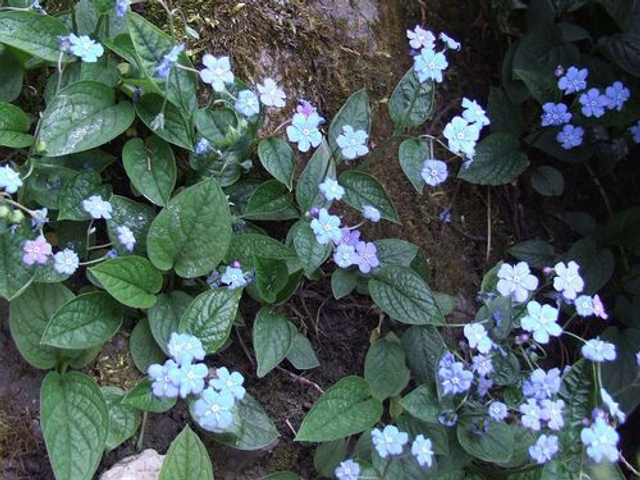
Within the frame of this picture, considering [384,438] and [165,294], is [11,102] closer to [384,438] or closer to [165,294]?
[165,294]

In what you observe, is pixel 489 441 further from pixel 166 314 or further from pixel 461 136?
pixel 166 314

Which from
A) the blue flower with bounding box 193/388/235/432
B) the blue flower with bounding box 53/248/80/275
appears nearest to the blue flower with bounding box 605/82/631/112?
the blue flower with bounding box 193/388/235/432

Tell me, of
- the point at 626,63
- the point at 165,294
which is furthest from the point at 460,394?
the point at 626,63

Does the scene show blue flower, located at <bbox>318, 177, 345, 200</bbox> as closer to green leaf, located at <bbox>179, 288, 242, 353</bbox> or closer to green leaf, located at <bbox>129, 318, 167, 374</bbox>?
green leaf, located at <bbox>179, 288, 242, 353</bbox>

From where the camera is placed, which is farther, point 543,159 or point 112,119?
point 543,159

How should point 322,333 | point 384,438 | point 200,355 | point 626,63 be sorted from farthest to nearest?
point 626,63
point 322,333
point 384,438
point 200,355

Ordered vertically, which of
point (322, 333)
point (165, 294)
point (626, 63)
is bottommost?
point (322, 333)
